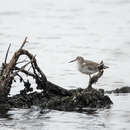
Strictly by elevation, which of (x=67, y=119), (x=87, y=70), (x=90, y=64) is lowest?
(x=67, y=119)

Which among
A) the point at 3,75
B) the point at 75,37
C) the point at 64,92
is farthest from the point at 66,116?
the point at 75,37

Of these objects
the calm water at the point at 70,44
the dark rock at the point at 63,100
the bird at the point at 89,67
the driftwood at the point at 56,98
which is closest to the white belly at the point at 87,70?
the bird at the point at 89,67

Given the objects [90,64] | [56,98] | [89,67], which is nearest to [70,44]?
[90,64]

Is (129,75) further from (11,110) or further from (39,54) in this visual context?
(11,110)

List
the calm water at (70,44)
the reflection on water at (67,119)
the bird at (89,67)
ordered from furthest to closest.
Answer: the bird at (89,67) < the calm water at (70,44) < the reflection on water at (67,119)

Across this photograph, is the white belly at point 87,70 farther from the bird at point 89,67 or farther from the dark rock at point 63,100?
the dark rock at point 63,100

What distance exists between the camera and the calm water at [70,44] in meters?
12.9

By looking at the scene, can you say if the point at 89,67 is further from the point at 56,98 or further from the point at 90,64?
the point at 56,98

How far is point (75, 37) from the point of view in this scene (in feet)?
79.5

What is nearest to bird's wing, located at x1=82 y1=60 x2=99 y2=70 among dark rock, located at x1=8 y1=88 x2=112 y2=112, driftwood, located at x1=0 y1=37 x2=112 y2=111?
driftwood, located at x1=0 y1=37 x2=112 y2=111

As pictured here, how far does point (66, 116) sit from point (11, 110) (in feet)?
3.79

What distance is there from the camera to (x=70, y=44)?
23.0 metres

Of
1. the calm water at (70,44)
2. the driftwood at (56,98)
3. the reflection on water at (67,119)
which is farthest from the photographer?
the driftwood at (56,98)

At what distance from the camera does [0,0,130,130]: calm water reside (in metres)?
12.9
